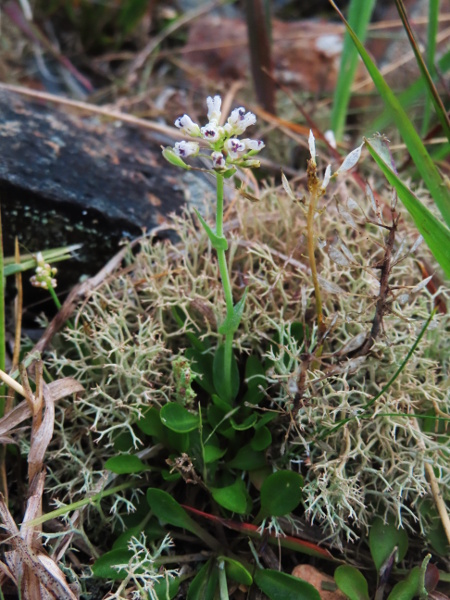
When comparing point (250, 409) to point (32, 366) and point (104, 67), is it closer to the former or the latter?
point (32, 366)

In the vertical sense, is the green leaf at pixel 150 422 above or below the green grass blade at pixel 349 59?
below

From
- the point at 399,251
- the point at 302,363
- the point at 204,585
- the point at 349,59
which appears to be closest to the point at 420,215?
the point at 399,251

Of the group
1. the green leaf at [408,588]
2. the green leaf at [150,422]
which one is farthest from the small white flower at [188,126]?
the green leaf at [408,588]

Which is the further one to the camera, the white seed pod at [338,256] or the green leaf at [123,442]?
the green leaf at [123,442]

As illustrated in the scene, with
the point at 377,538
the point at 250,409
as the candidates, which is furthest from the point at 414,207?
the point at 377,538

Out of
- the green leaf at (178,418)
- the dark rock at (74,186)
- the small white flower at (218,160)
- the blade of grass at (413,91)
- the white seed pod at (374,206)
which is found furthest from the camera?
the blade of grass at (413,91)

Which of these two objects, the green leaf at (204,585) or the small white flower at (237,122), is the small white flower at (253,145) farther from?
the green leaf at (204,585)

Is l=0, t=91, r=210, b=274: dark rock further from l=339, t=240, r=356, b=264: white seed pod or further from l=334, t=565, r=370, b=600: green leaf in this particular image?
l=334, t=565, r=370, b=600: green leaf
